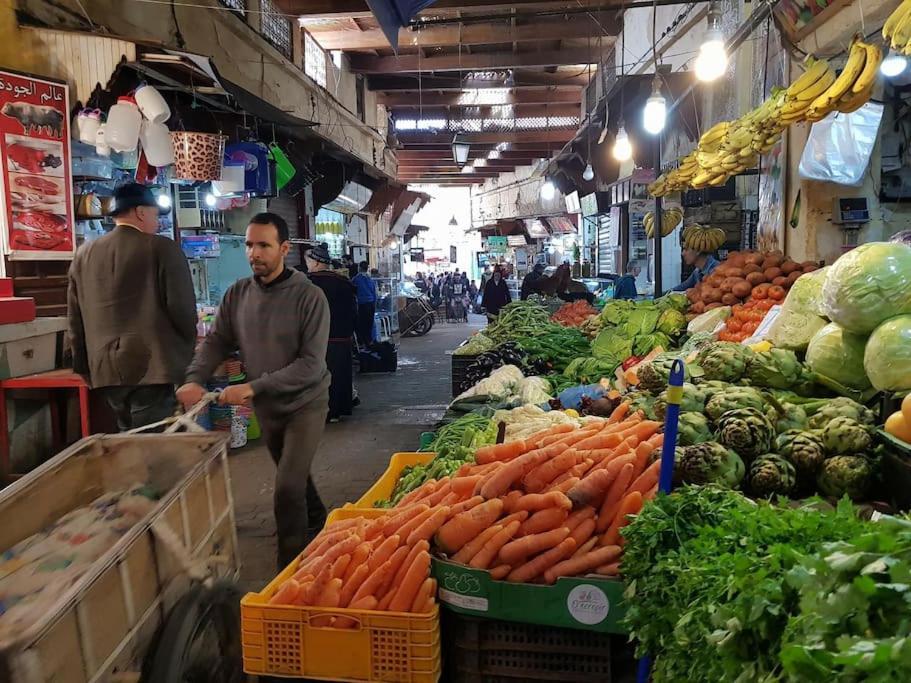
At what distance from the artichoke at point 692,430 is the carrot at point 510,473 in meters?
0.57

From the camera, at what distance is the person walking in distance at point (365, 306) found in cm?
1321

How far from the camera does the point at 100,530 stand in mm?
2551

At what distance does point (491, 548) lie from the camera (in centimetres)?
243

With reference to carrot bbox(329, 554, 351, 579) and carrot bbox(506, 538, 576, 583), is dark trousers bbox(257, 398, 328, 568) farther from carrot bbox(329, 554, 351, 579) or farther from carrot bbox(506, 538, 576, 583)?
carrot bbox(506, 538, 576, 583)

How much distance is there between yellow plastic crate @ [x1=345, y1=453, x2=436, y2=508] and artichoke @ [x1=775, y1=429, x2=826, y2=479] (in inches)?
73.6

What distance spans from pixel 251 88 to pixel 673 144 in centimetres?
772

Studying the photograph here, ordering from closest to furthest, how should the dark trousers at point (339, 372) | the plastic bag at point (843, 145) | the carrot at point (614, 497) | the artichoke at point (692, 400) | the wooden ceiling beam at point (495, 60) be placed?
1. the carrot at point (614, 497)
2. the artichoke at point (692, 400)
3. the plastic bag at point (843, 145)
4. the dark trousers at point (339, 372)
5. the wooden ceiling beam at point (495, 60)

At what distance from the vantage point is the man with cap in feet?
14.1

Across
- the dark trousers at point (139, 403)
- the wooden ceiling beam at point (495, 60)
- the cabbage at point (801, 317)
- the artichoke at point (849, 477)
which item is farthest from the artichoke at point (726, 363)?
the wooden ceiling beam at point (495, 60)

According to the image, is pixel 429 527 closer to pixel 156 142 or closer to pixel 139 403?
pixel 139 403

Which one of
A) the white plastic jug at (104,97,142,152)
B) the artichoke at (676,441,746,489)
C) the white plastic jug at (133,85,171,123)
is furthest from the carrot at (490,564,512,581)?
the white plastic jug at (133,85,171,123)

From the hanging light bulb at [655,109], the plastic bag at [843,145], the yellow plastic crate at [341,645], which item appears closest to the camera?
the yellow plastic crate at [341,645]

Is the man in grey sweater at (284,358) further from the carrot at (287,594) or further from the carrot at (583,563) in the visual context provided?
the carrot at (583,563)

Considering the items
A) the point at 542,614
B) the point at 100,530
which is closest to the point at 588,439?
the point at 542,614
